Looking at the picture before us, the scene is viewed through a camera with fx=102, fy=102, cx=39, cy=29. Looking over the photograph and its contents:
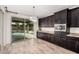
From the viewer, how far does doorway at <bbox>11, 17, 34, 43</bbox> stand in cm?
878

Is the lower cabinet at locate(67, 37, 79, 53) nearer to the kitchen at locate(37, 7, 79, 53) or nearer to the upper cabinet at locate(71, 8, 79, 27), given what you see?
the kitchen at locate(37, 7, 79, 53)

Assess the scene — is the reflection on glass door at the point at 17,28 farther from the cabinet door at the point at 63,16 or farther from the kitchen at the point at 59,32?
the cabinet door at the point at 63,16

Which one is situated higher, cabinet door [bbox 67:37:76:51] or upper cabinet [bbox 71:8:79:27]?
upper cabinet [bbox 71:8:79:27]

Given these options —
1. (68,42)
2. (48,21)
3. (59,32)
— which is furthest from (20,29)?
(68,42)

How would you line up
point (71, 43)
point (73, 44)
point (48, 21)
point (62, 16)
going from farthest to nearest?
point (48, 21)
point (62, 16)
point (71, 43)
point (73, 44)

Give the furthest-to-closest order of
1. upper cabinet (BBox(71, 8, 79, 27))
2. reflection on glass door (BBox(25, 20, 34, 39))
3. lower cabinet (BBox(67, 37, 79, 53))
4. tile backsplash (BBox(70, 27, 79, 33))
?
reflection on glass door (BBox(25, 20, 34, 39)) → tile backsplash (BBox(70, 27, 79, 33)) → upper cabinet (BBox(71, 8, 79, 27)) → lower cabinet (BBox(67, 37, 79, 53))

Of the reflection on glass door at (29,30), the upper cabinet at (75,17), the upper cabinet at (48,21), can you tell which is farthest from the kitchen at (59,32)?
the reflection on glass door at (29,30)

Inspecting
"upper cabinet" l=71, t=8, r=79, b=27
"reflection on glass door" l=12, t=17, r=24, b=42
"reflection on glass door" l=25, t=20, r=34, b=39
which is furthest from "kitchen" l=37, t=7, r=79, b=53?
"reflection on glass door" l=25, t=20, r=34, b=39

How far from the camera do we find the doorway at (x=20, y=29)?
878 centimetres

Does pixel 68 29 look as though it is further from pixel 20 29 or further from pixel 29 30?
pixel 29 30

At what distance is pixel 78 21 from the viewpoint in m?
5.24

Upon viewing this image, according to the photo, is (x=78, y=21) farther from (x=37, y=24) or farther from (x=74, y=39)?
(x=37, y=24)

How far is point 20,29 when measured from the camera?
30.9 ft
